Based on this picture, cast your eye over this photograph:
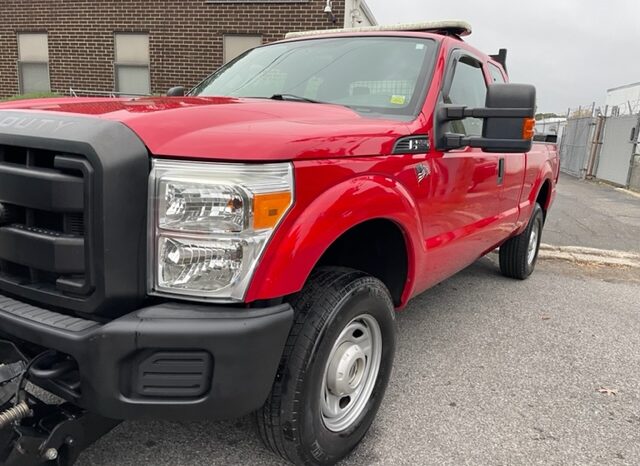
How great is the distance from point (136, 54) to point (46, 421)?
9.99m

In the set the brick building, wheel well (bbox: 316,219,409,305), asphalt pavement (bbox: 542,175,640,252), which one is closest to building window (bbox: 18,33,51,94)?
the brick building

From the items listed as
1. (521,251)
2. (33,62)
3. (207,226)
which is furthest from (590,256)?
(33,62)

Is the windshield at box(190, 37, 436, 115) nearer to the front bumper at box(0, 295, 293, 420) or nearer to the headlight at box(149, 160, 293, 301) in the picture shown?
the headlight at box(149, 160, 293, 301)

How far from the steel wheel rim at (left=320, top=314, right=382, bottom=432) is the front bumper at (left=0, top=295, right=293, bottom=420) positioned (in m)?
0.44

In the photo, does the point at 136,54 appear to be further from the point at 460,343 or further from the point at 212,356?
the point at 212,356

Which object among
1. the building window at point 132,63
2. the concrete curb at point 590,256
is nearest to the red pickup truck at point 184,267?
the concrete curb at point 590,256

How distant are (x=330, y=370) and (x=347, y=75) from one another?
Answer: 1732 mm

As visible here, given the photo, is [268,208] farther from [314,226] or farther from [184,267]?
[184,267]

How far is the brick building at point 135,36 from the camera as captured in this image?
9.69 metres

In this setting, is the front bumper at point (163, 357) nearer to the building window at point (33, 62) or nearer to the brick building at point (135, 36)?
the brick building at point (135, 36)

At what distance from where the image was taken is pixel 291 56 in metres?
3.44

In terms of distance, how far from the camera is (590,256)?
658 centimetres

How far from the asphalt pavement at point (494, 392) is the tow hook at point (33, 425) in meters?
0.55

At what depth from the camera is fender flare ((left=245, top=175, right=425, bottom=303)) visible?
1.74 m
